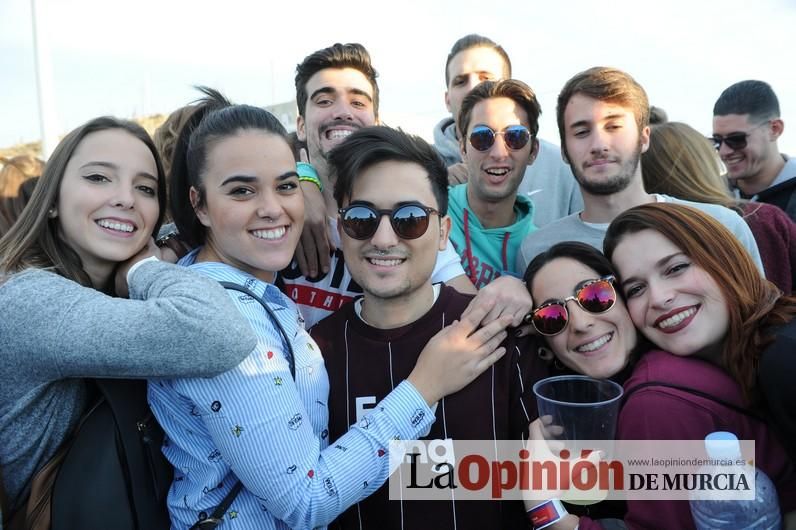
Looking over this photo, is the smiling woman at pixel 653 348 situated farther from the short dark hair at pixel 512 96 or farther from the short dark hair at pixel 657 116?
the short dark hair at pixel 657 116

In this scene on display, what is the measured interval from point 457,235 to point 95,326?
2551 mm

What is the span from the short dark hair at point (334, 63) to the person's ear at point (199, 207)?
6.02 feet

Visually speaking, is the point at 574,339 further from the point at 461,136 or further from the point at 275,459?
the point at 461,136

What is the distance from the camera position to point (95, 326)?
1.71m

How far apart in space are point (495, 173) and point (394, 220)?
5.12 ft

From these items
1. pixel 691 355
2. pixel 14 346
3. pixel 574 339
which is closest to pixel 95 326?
pixel 14 346

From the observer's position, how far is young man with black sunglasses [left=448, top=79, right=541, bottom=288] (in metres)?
3.68

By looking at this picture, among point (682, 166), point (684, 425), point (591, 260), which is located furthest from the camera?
point (682, 166)

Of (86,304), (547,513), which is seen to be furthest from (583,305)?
(86,304)

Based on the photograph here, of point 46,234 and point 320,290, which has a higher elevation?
point 46,234

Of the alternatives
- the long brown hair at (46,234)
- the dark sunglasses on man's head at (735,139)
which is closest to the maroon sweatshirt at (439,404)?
the long brown hair at (46,234)

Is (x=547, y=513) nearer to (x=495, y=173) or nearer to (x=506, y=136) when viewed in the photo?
(x=495, y=173)

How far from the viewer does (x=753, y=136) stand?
525 centimetres

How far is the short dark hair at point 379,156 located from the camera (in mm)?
2496
